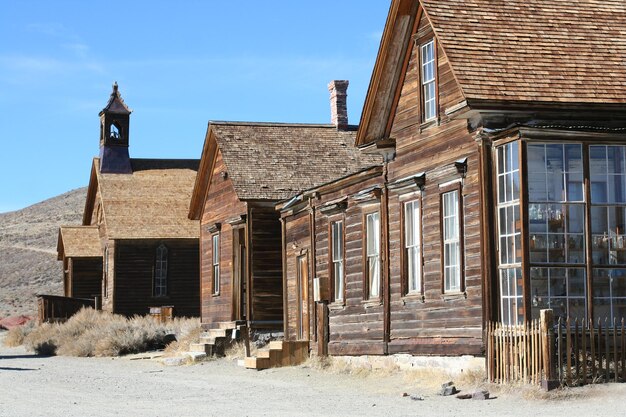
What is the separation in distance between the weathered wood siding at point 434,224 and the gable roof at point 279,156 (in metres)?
8.45

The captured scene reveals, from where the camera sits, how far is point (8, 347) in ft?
136

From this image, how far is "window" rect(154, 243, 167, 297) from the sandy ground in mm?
17142

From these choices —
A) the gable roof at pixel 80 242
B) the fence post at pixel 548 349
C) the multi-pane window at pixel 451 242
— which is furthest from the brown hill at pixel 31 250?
the fence post at pixel 548 349

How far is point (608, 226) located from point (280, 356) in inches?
391

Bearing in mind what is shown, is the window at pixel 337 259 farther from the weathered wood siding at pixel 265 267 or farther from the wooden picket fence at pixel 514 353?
the wooden picket fence at pixel 514 353

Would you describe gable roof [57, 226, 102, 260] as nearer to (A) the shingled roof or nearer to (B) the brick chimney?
(B) the brick chimney

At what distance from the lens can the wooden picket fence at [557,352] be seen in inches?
634

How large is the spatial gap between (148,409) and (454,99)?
282 inches

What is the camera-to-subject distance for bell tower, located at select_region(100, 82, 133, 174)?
49.3m

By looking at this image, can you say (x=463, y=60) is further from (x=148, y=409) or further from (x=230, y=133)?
(x=230, y=133)

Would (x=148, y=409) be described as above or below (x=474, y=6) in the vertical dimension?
below

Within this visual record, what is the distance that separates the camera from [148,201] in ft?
148

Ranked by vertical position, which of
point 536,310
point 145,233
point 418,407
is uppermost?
point 145,233

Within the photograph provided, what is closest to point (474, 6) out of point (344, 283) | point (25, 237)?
point (344, 283)
